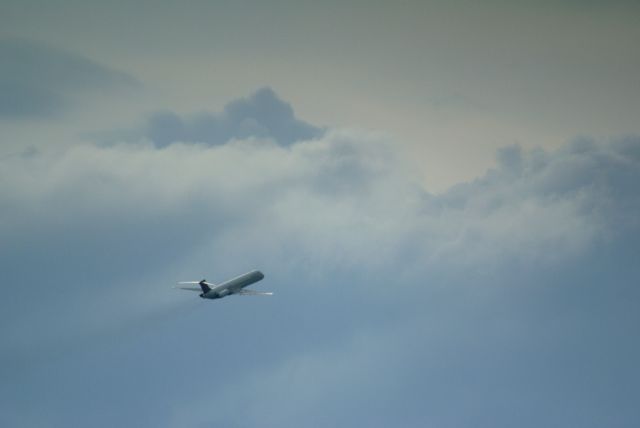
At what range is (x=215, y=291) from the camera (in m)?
200
